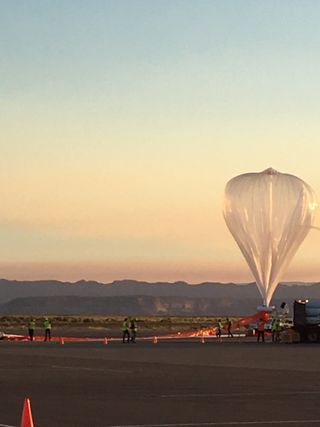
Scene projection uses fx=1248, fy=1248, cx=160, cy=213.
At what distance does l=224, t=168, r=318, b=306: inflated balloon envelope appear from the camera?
90.0m

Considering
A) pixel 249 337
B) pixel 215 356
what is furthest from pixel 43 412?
pixel 249 337

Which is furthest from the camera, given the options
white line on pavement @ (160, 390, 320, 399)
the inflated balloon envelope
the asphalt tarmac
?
the inflated balloon envelope

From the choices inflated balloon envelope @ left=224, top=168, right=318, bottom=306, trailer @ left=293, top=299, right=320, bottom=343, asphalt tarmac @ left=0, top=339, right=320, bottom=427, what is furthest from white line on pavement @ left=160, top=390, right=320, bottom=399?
inflated balloon envelope @ left=224, top=168, right=318, bottom=306

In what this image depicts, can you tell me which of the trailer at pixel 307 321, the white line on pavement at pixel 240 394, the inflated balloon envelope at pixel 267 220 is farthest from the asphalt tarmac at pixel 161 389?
the inflated balloon envelope at pixel 267 220

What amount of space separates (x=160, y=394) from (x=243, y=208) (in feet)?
206

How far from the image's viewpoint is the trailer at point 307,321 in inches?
2901

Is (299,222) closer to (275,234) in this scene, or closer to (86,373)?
(275,234)

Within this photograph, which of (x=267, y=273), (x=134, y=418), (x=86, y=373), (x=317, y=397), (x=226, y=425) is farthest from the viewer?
(x=267, y=273)

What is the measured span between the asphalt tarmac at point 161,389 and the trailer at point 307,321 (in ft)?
69.2

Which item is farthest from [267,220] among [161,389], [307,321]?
[161,389]

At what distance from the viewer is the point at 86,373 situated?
38344 mm

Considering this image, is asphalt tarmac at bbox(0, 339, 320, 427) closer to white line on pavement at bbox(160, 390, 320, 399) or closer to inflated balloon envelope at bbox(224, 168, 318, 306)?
white line on pavement at bbox(160, 390, 320, 399)

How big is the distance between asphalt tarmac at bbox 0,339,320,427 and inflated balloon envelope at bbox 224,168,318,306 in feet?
123

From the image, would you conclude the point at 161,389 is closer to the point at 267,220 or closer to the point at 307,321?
the point at 307,321
